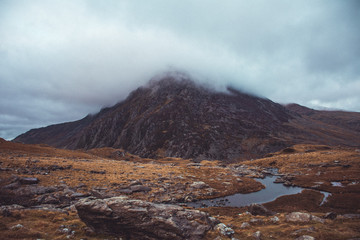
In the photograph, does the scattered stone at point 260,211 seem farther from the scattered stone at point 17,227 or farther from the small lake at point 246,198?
the scattered stone at point 17,227

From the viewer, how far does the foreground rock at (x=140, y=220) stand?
53.1ft

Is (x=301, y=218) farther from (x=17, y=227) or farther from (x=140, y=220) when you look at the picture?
(x=17, y=227)

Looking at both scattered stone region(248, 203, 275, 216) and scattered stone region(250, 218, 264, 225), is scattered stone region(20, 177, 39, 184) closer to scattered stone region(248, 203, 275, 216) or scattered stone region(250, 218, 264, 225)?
scattered stone region(250, 218, 264, 225)

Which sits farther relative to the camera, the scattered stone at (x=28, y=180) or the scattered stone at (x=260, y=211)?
the scattered stone at (x=28, y=180)

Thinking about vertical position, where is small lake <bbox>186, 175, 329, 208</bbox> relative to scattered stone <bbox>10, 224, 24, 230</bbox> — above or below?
below

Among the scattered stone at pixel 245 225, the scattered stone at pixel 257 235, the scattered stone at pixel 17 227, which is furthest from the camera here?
the scattered stone at pixel 245 225

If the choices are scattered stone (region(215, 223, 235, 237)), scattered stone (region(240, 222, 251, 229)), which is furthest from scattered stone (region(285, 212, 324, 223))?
scattered stone (region(215, 223, 235, 237))

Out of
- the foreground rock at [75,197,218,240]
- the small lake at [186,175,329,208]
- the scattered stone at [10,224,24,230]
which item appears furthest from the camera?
the small lake at [186,175,329,208]

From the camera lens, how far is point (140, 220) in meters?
16.6

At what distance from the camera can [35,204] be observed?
27.1 meters

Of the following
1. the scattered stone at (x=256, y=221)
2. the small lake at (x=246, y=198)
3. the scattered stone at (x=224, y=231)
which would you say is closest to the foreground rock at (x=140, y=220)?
the scattered stone at (x=224, y=231)

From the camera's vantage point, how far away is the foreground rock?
16.2 metres

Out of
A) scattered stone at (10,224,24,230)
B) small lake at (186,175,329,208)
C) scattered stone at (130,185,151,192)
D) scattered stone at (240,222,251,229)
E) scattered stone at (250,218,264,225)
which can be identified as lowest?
small lake at (186,175,329,208)

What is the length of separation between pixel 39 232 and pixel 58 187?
20.9 metres
